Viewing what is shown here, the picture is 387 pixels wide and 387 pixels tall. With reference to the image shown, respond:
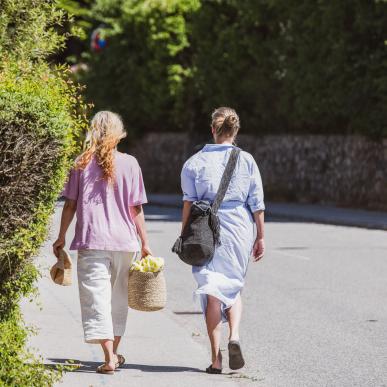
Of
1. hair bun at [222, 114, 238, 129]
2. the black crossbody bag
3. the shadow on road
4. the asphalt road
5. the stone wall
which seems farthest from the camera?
the stone wall

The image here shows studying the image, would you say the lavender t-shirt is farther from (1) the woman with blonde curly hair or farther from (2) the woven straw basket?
(2) the woven straw basket

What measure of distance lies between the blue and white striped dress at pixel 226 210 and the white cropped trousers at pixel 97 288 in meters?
0.58

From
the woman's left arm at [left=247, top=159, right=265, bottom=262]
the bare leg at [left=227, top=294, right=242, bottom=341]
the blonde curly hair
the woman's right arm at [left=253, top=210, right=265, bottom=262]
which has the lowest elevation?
the bare leg at [left=227, top=294, right=242, bottom=341]

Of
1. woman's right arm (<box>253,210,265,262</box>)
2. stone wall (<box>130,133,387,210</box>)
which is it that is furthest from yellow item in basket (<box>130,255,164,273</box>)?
stone wall (<box>130,133,387,210</box>)

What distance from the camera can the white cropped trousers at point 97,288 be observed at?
24.5 feet

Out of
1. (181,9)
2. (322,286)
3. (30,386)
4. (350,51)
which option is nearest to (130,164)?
(30,386)

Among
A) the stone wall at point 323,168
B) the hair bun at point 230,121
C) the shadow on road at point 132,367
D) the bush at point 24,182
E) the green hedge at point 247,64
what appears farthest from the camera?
the stone wall at point 323,168

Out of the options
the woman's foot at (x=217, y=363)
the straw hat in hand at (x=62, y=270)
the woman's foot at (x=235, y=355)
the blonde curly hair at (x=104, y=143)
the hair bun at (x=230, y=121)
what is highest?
the hair bun at (x=230, y=121)

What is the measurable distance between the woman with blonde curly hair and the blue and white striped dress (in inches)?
17.8

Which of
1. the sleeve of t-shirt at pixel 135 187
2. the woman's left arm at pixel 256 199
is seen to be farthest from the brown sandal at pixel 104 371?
the woman's left arm at pixel 256 199

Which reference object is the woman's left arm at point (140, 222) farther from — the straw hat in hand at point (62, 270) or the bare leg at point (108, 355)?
the bare leg at point (108, 355)

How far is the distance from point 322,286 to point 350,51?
16.1 m

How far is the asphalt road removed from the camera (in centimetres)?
796

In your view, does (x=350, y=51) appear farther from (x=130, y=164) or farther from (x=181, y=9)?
(x=130, y=164)
